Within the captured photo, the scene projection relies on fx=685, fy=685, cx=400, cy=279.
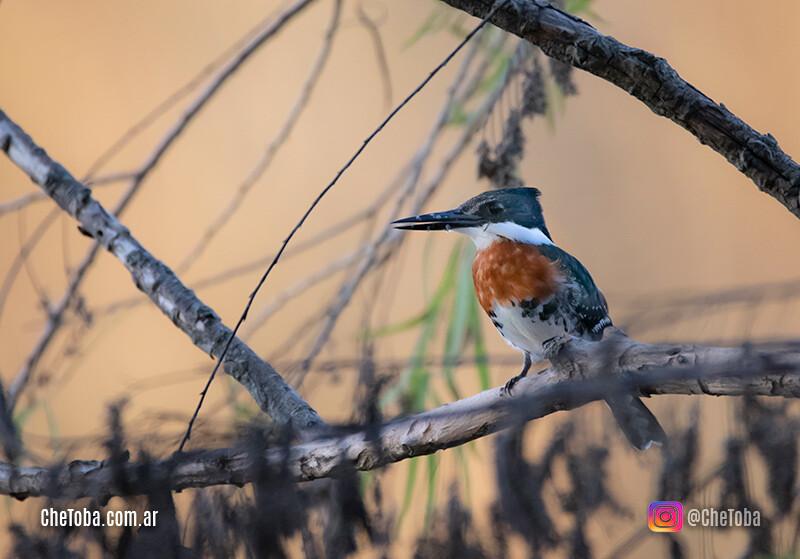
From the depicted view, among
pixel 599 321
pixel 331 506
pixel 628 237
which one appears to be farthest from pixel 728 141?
pixel 628 237

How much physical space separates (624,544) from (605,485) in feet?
0.45

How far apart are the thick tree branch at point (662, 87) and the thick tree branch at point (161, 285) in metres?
0.38

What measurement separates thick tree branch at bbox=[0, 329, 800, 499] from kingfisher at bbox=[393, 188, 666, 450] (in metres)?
0.22

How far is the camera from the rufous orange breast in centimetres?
70

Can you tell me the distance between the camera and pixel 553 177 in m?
1.81

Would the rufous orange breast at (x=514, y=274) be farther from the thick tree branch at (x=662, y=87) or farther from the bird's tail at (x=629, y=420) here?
the bird's tail at (x=629, y=420)

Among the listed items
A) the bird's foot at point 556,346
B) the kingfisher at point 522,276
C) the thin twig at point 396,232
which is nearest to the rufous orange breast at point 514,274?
the kingfisher at point 522,276

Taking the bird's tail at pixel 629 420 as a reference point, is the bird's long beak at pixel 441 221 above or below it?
above

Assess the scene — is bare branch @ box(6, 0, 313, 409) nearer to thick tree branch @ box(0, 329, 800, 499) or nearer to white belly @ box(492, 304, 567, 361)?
thick tree branch @ box(0, 329, 800, 499)

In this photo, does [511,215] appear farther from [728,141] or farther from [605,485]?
[605,485]

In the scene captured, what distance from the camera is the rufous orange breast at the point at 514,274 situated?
2.29 ft

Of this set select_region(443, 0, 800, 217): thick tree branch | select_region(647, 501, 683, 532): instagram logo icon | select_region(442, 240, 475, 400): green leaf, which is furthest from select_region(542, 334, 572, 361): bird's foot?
select_region(442, 240, 475, 400): green leaf

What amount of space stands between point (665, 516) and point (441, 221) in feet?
1.37

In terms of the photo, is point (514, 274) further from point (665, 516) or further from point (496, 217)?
point (665, 516)
